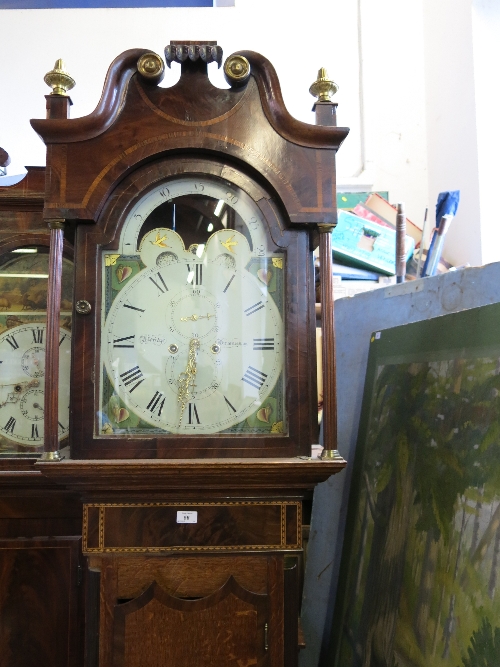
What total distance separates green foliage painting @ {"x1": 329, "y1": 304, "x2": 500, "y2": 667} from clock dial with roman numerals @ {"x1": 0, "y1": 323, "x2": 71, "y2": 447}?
0.81 meters

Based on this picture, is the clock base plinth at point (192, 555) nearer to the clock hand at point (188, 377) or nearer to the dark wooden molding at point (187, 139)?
the clock hand at point (188, 377)

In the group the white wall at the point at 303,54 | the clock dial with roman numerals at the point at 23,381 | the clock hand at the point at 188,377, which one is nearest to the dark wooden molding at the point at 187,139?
the clock hand at the point at 188,377

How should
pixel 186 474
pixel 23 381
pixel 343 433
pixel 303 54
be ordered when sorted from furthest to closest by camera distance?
pixel 303 54, pixel 343 433, pixel 23 381, pixel 186 474

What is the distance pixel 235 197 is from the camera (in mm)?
1233

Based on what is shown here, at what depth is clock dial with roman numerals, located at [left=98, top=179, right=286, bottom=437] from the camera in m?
1.19

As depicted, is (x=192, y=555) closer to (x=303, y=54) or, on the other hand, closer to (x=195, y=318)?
(x=195, y=318)

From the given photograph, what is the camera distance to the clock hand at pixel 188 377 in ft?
3.93

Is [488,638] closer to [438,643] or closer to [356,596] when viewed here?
[438,643]

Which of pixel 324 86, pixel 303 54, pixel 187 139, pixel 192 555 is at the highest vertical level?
pixel 303 54

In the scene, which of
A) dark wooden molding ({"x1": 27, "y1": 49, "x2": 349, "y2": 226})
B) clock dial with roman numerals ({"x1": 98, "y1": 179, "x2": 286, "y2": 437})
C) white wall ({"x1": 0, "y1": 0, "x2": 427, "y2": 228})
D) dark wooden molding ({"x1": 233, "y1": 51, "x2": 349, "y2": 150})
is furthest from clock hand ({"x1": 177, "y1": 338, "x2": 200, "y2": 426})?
white wall ({"x1": 0, "y1": 0, "x2": 427, "y2": 228})

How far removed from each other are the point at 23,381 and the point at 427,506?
1.02m

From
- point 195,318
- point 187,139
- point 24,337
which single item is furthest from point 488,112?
point 24,337

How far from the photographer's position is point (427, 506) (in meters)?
1.19

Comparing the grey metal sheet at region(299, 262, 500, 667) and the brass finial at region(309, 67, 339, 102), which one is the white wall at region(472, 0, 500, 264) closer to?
the grey metal sheet at region(299, 262, 500, 667)
